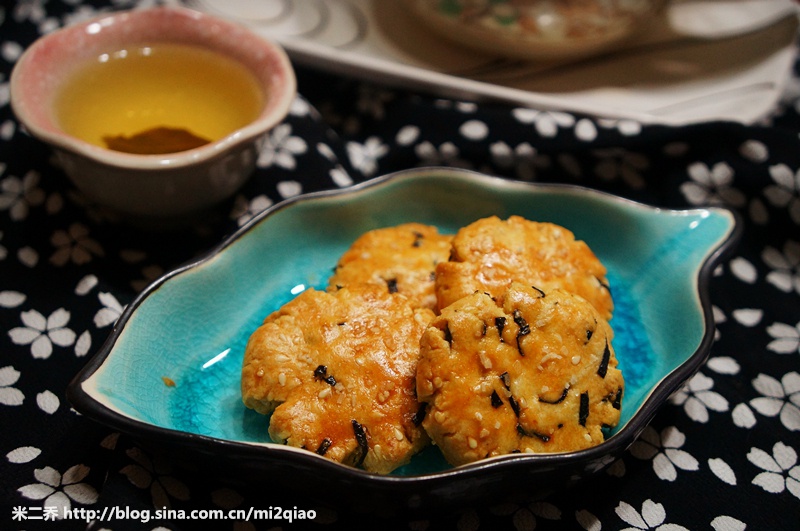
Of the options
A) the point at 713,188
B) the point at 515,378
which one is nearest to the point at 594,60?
the point at 713,188

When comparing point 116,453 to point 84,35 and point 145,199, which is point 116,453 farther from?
point 84,35

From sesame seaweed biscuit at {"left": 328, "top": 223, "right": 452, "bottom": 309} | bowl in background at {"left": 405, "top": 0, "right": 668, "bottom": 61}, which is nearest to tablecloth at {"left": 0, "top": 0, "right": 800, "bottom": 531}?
bowl in background at {"left": 405, "top": 0, "right": 668, "bottom": 61}

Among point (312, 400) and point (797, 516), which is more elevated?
point (312, 400)

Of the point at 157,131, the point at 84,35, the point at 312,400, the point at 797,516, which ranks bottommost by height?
the point at 797,516

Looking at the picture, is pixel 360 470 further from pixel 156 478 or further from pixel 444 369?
pixel 156 478

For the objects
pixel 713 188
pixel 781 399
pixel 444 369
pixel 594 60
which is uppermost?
pixel 444 369

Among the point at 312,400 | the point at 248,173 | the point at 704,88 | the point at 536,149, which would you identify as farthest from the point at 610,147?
the point at 312,400

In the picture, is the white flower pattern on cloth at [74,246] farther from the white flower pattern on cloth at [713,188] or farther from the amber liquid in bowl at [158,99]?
the white flower pattern on cloth at [713,188]
